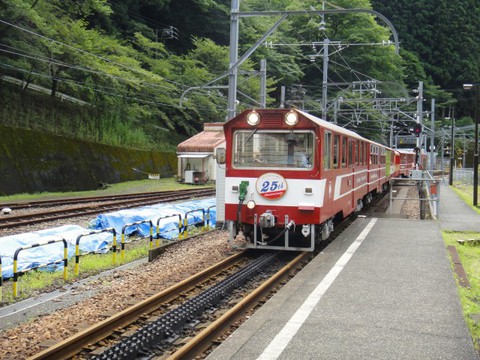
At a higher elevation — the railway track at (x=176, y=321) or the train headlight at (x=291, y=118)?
the train headlight at (x=291, y=118)

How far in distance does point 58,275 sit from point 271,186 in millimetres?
4292

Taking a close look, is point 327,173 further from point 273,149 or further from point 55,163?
point 55,163

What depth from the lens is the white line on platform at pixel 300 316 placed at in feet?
16.5

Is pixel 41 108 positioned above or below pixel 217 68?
below

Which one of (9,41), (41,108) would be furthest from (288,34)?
(9,41)

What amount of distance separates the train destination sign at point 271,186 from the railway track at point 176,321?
4.92 ft

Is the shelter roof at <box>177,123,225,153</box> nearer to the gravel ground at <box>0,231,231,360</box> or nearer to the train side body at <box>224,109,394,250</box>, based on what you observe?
the gravel ground at <box>0,231,231,360</box>

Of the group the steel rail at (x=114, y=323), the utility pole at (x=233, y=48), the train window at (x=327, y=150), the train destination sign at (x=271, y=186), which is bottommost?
the steel rail at (x=114, y=323)

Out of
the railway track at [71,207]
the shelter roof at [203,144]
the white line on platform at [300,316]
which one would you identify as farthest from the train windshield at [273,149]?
the shelter roof at [203,144]

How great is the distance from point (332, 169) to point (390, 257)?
2.38 m

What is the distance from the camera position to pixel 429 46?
75812mm

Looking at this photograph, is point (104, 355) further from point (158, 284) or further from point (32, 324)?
point (158, 284)

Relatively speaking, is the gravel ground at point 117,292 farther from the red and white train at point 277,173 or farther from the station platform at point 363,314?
the station platform at point 363,314

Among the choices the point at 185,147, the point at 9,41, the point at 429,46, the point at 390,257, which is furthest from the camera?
the point at 429,46
